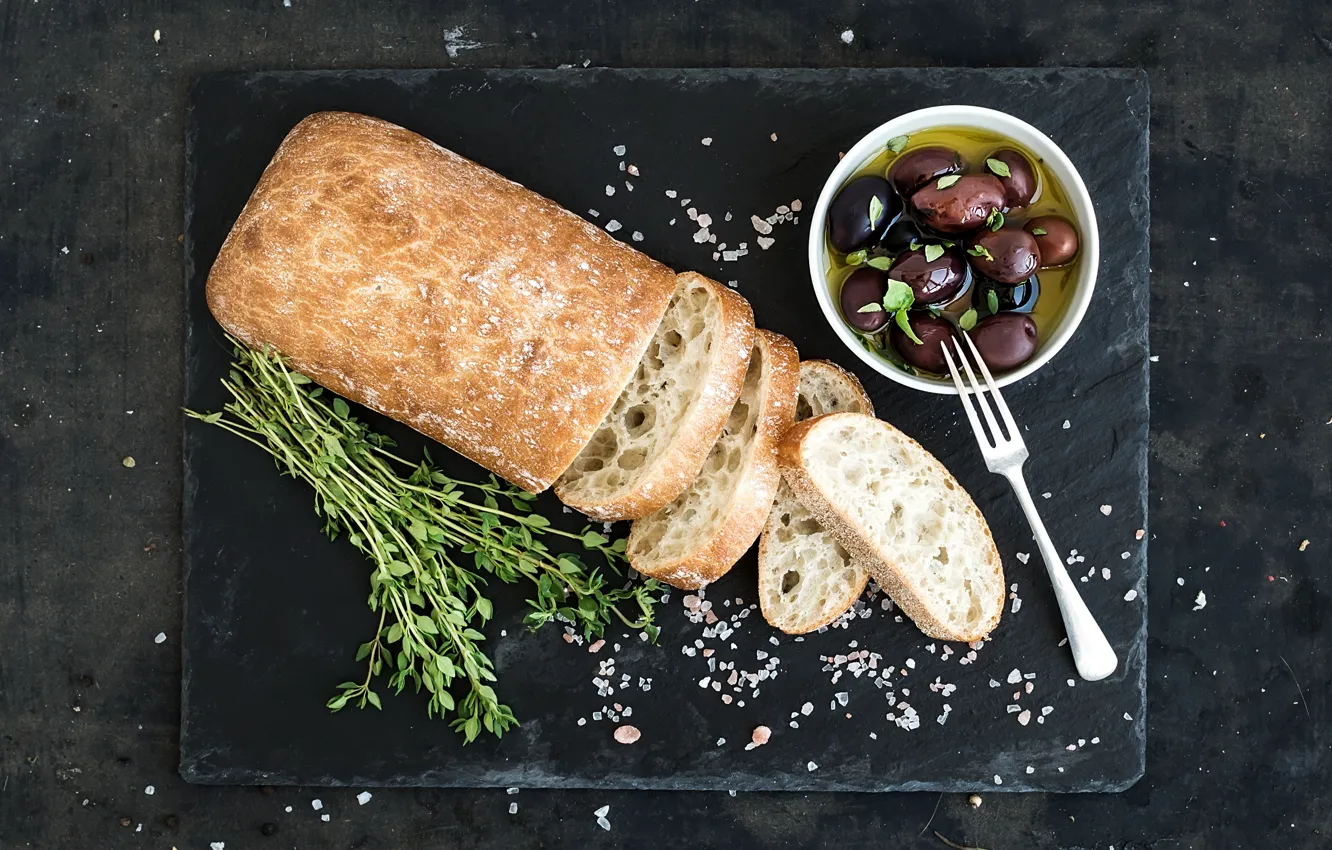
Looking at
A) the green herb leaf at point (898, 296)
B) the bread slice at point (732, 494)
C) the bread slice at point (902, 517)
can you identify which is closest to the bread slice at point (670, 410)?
the bread slice at point (732, 494)

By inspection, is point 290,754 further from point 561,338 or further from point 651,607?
point 561,338

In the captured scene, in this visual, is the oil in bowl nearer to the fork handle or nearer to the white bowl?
the white bowl

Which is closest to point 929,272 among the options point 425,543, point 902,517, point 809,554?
point 902,517

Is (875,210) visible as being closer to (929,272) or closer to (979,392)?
(929,272)

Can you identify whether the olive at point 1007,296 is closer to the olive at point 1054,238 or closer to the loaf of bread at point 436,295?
the olive at point 1054,238

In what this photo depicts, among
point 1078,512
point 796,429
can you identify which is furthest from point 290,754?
point 1078,512
